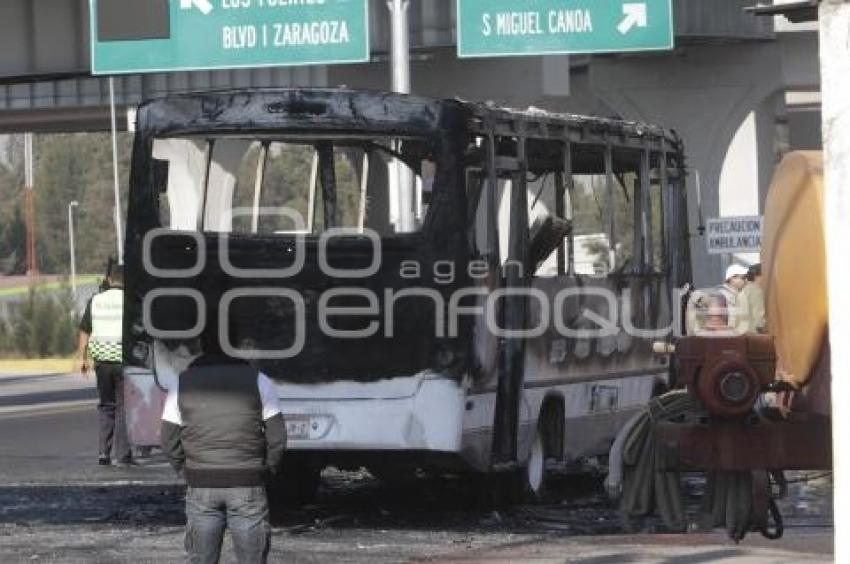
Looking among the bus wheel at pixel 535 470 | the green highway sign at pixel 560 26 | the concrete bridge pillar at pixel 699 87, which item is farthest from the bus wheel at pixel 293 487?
the concrete bridge pillar at pixel 699 87

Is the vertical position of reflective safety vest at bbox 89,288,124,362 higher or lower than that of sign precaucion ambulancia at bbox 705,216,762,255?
lower

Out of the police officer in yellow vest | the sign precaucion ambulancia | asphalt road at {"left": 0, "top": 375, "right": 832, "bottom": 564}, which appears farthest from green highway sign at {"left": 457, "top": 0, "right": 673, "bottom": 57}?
the sign precaucion ambulancia

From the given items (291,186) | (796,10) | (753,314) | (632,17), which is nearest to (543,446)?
(291,186)

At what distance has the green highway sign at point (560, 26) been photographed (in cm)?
2769

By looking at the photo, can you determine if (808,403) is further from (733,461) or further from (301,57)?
(301,57)

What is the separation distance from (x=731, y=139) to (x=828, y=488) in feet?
105

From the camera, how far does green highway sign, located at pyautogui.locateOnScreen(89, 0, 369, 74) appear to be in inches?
1110

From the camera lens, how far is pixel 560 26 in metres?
27.7

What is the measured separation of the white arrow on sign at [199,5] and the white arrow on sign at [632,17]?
536 cm

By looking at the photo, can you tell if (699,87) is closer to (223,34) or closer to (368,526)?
(223,34)

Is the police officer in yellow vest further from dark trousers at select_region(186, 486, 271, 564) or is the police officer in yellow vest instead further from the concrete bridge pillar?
the concrete bridge pillar

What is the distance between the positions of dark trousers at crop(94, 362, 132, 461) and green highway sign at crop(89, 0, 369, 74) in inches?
299

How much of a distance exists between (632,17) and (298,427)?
1377cm

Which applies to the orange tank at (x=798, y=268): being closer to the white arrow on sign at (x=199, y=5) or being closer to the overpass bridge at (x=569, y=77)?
the white arrow on sign at (x=199, y=5)
